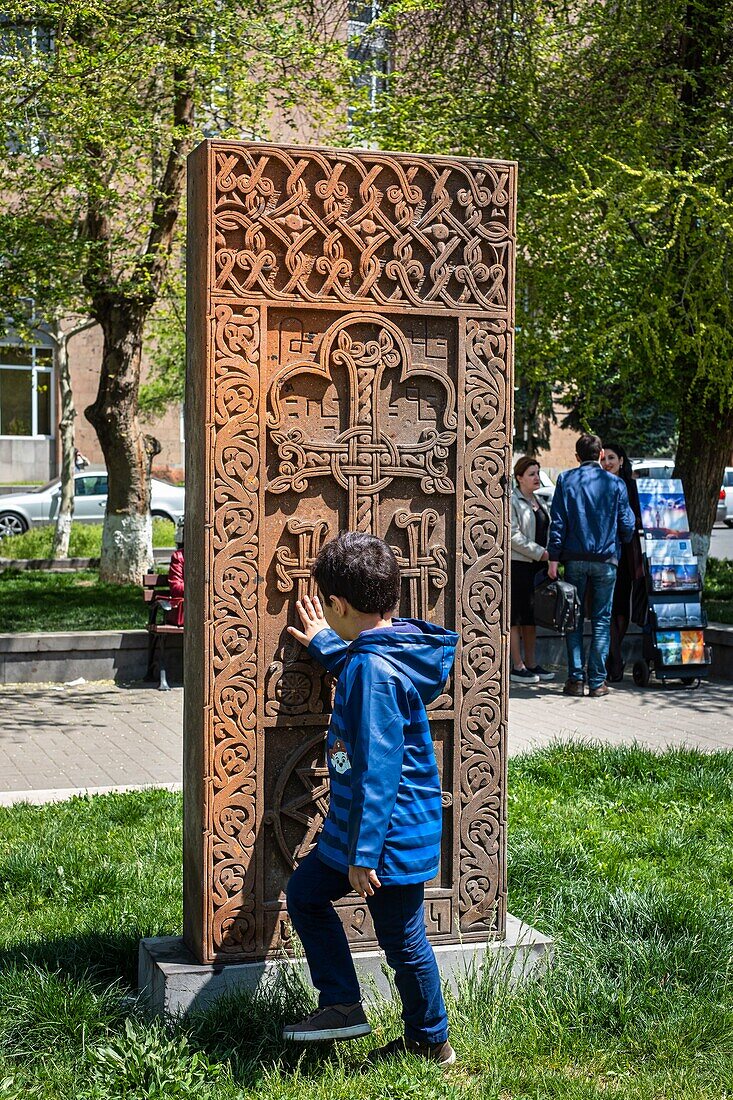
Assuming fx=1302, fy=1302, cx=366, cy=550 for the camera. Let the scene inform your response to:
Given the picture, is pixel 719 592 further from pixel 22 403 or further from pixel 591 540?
pixel 22 403

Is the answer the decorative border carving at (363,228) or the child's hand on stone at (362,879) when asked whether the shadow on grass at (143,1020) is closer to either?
the child's hand on stone at (362,879)

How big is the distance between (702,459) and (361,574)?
1139cm

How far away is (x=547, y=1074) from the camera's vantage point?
374 centimetres

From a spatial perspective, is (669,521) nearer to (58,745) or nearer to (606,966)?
(58,745)

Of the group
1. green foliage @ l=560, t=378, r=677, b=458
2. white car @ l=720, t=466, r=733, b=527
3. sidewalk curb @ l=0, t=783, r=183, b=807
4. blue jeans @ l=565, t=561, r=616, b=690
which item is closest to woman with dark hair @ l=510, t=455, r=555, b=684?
blue jeans @ l=565, t=561, r=616, b=690

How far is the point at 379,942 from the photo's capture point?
12.2 ft

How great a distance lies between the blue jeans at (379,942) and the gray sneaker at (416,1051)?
2 centimetres

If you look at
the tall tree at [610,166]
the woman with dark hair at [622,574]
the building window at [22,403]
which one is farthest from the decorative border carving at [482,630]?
the building window at [22,403]

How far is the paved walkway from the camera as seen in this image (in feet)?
25.9

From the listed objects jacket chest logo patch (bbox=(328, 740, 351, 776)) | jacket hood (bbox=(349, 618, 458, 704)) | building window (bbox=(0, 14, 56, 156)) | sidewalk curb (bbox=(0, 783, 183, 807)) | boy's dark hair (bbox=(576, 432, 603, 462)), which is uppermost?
building window (bbox=(0, 14, 56, 156))

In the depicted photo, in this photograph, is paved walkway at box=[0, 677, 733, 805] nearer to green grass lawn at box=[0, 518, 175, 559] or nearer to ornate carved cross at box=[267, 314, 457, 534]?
ornate carved cross at box=[267, 314, 457, 534]

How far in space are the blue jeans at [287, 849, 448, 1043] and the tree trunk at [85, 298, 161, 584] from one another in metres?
12.1

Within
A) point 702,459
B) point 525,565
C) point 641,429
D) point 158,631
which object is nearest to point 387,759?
point 158,631

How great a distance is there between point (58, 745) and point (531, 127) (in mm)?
9007
